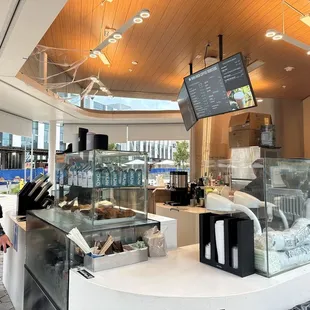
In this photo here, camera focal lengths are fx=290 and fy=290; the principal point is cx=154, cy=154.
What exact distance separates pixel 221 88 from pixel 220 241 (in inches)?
89.9

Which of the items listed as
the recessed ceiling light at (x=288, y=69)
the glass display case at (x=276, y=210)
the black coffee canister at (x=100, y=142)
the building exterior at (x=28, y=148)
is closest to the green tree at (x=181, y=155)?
the building exterior at (x=28, y=148)

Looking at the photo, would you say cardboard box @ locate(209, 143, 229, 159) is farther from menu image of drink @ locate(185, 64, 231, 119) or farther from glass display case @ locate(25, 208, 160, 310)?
glass display case @ locate(25, 208, 160, 310)

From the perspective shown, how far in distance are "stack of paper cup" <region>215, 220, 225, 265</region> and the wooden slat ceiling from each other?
7.63ft

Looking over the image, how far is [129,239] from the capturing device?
74.5 inches

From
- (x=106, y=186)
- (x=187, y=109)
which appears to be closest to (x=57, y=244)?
(x=106, y=186)

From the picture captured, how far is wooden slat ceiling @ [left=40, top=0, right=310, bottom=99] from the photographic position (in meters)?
3.04

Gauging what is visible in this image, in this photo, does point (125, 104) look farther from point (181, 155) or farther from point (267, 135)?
point (267, 135)

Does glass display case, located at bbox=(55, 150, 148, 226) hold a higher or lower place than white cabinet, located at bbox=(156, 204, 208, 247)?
higher

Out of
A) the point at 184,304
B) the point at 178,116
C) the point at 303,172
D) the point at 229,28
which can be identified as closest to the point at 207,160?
the point at 178,116

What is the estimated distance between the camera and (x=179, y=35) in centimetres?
365

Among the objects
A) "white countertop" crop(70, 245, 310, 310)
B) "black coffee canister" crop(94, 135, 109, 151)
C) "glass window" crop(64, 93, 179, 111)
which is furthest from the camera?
"glass window" crop(64, 93, 179, 111)

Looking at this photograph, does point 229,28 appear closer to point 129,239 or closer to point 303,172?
point 303,172

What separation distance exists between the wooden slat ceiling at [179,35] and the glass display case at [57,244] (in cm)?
223

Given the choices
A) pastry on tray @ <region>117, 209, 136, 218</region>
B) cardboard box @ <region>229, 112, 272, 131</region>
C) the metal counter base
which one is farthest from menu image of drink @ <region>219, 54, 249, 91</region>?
the metal counter base
